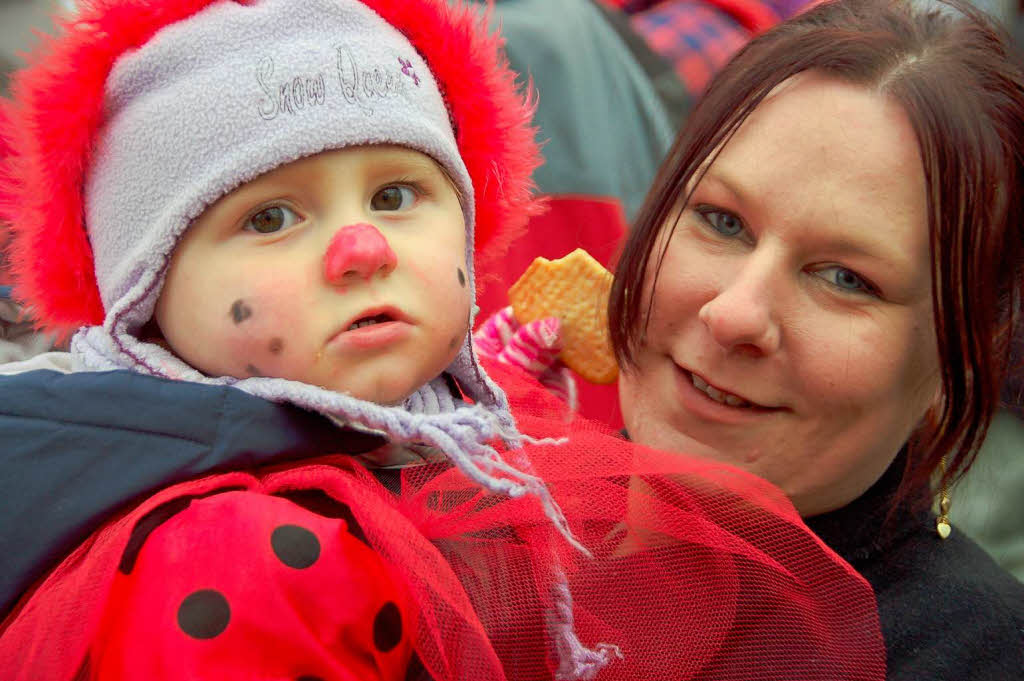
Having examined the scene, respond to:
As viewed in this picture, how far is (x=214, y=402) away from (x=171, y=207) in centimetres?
18

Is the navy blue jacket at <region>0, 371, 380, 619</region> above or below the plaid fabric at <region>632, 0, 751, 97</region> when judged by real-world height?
above

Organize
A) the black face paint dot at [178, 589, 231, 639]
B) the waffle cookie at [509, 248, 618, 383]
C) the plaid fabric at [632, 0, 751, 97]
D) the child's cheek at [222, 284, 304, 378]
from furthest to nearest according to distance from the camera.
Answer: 1. the plaid fabric at [632, 0, 751, 97]
2. the waffle cookie at [509, 248, 618, 383]
3. the child's cheek at [222, 284, 304, 378]
4. the black face paint dot at [178, 589, 231, 639]

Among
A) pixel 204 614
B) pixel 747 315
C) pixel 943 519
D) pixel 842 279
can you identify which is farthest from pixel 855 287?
pixel 204 614

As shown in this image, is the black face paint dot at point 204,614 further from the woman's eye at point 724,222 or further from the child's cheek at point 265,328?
the woman's eye at point 724,222

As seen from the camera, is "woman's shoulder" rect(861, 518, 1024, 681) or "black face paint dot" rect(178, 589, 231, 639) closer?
"black face paint dot" rect(178, 589, 231, 639)

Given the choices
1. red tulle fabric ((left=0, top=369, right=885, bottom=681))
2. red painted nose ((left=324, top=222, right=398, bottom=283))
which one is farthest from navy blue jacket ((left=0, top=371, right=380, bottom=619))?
red painted nose ((left=324, top=222, right=398, bottom=283))

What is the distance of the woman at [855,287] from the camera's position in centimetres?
106

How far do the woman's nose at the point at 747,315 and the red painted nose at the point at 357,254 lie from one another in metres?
0.35

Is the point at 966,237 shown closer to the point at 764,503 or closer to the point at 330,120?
the point at 764,503

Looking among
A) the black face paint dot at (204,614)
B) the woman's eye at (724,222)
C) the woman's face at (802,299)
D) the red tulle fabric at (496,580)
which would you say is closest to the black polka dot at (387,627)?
the red tulle fabric at (496,580)

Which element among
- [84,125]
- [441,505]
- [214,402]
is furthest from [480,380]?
[84,125]

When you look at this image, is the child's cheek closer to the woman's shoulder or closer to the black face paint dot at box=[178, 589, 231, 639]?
the black face paint dot at box=[178, 589, 231, 639]

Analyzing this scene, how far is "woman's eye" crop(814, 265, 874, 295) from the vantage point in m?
1.10

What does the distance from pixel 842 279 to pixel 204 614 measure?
72 centimetres
